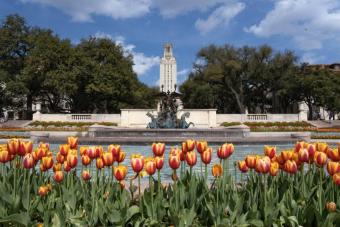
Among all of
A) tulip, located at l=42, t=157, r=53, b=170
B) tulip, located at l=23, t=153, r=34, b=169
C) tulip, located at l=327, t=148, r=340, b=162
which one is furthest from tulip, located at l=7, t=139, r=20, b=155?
tulip, located at l=327, t=148, r=340, b=162

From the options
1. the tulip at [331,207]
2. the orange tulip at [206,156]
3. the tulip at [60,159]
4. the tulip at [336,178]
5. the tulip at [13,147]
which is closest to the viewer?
the tulip at [331,207]

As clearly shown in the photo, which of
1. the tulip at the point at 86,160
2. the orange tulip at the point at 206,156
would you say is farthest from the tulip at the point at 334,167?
the tulip at the point at 86,160

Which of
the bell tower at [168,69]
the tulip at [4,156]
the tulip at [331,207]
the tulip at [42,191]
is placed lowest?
the tulip at [331,207]

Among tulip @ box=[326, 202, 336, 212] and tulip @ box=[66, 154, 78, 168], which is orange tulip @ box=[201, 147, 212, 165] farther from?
tulip @ box=[66, 154, 78, 168]

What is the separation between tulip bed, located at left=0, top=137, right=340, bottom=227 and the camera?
3.47 metres

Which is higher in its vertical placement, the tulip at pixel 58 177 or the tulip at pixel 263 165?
the tulip at pixel 263 165

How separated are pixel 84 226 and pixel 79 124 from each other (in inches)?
1677

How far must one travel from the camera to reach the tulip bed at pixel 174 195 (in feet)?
11.4

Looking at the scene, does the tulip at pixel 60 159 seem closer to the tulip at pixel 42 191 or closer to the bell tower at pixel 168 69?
the tulip at pixel 42 191

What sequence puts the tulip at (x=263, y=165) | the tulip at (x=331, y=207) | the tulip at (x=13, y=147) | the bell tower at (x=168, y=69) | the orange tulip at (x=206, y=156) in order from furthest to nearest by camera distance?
the bell tower at (x=168, y=69) < the tulip at (x=13, y=147) < the orange tulip at (x=206, y=156) < the tulip at (x=263, y=165) < the tulip at (x=331, y=207)

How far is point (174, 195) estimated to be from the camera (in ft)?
12.0

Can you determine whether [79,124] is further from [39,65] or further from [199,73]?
[199,73]

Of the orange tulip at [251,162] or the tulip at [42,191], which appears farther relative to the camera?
the orange tulip at [251,162]

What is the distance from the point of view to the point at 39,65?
51094mm
